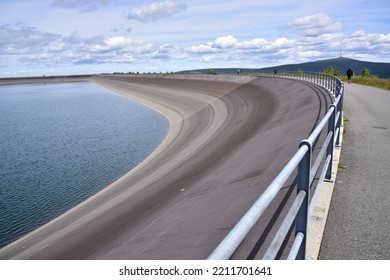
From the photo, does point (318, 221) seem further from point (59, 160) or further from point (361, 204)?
point (59, 160)

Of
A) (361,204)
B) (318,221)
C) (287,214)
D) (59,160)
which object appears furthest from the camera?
(59,160)

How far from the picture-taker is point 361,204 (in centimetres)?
641

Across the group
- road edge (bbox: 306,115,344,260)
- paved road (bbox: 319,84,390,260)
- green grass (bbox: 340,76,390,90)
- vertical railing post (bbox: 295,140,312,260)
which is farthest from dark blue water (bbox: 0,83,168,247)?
green grass (bbox: 340,76,390,90)

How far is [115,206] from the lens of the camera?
582 inches

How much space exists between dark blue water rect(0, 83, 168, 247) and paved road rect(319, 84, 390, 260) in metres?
14.5

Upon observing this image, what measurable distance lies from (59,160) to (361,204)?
25.3 metres

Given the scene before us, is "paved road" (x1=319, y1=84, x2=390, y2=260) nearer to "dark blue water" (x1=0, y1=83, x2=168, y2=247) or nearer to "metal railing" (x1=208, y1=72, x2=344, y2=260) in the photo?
"metal railing" (x1=208, y1=72, x2=344, y2=260)

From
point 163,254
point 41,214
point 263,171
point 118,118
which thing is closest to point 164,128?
point 118,118

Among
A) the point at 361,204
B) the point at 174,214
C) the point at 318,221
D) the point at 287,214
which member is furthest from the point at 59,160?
the point at 287,214

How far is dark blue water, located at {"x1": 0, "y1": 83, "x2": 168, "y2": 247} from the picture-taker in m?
18.3

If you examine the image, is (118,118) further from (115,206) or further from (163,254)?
(163,254)

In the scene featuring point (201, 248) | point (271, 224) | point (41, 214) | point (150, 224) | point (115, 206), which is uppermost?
point (271, 224)

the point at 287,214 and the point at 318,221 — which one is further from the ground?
the point at 287,214
